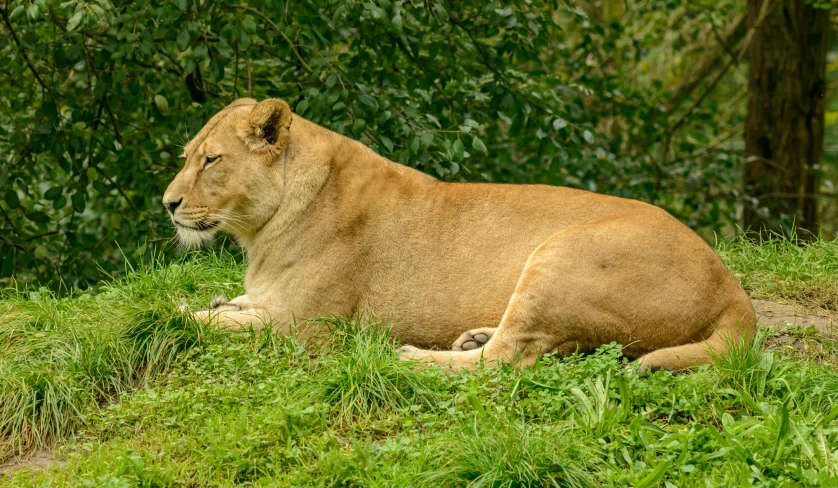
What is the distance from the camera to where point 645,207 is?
17.8ft

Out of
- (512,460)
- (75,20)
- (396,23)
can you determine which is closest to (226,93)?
(396,23)

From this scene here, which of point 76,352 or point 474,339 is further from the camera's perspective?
point 474,339

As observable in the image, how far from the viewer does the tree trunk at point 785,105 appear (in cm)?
1071

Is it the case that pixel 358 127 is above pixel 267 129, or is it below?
below

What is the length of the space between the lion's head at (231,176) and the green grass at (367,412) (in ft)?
1.58

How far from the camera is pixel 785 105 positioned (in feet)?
35.2

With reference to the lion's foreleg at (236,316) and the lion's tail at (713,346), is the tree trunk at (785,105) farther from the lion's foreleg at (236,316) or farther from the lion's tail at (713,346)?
the lion's foreleg at (236,316)

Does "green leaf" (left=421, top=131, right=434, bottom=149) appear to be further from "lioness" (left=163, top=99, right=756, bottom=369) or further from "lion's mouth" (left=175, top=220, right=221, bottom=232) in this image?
"lion's mouth" (left=175, top=220, right=221, bottom=232)

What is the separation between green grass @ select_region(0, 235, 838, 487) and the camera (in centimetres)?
379

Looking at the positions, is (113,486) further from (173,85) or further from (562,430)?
(173,85)

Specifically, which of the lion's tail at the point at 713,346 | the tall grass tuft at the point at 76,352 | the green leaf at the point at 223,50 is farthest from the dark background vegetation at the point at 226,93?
the lion's tail at the point at 713,346

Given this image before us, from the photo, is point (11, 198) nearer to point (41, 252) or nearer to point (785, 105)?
point (41, 252)

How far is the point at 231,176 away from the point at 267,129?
13.2 inches

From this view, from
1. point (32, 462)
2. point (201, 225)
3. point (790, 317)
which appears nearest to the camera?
point (32, 462)
